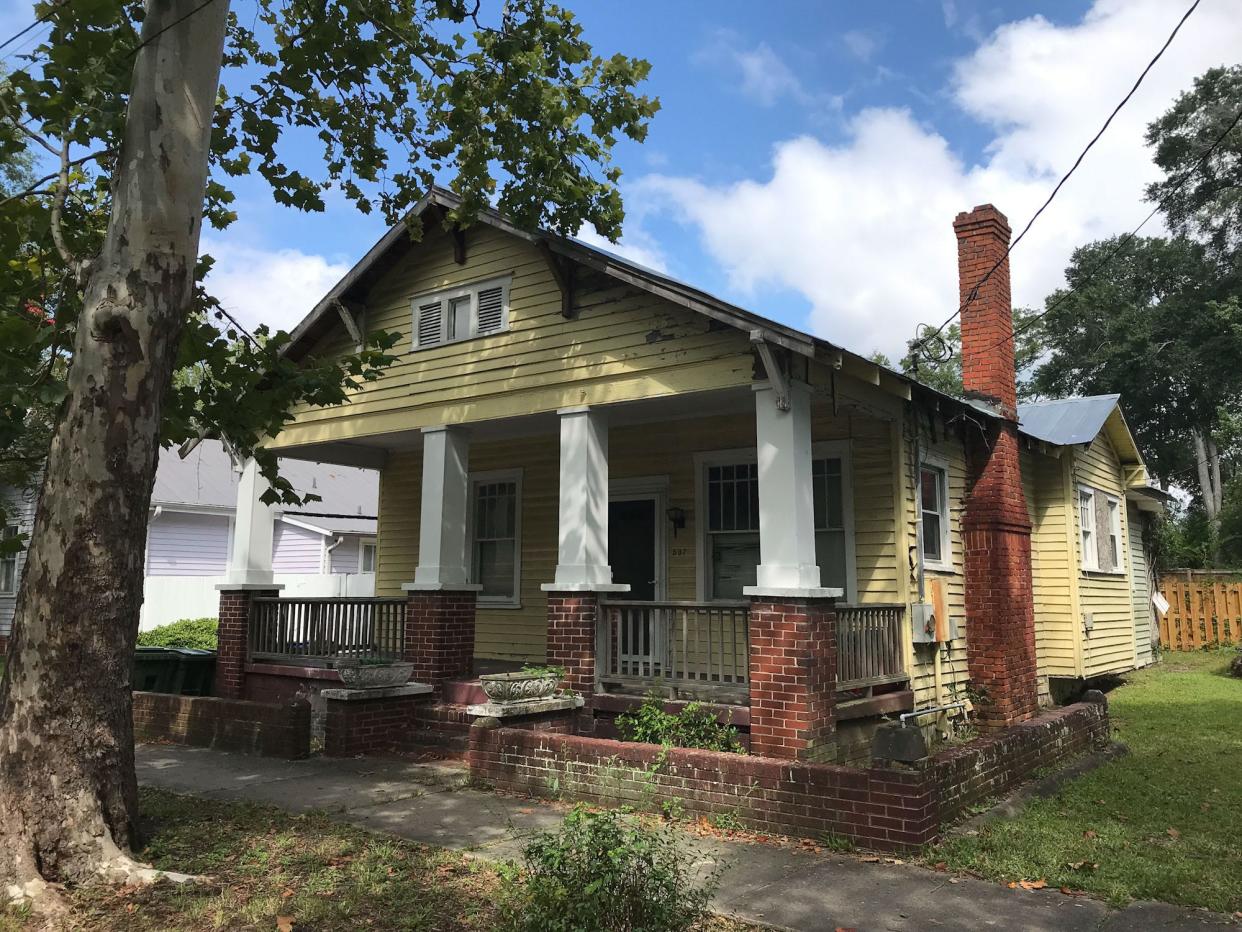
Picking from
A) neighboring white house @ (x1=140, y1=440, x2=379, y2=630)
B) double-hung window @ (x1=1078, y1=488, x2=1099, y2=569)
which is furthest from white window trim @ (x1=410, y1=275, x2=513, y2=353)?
neighboring white house @ (x1=140, y1=440, x2=379, y2=630)

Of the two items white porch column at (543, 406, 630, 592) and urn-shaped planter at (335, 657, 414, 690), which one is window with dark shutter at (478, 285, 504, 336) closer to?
white porch column at (543, 406, 630, 592)

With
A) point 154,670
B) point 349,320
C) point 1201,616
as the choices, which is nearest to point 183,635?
point 154,670

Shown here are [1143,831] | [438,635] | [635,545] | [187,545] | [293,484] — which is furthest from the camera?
[293,484]

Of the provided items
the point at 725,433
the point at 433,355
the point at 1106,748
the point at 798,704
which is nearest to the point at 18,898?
the point at 798,704

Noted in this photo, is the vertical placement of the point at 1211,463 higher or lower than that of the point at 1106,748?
higher

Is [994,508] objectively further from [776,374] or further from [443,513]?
[443,513]

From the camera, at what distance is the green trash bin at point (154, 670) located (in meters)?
12.6

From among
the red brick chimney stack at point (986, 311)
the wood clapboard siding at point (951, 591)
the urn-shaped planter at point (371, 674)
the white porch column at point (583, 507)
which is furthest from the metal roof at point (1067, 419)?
the urn-shaped planter at point (371, 674)

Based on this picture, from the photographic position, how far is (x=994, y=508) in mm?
11070

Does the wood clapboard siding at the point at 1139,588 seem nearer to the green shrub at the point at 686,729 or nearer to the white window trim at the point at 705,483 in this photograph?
the white window trim at the point at 705,483

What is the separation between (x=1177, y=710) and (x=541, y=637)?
29.6ft

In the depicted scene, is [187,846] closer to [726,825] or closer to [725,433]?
[726,825]

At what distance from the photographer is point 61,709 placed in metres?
5.28

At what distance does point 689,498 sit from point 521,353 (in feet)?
9.50
